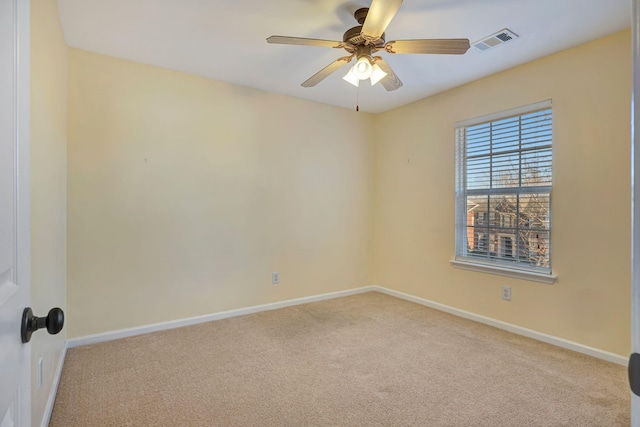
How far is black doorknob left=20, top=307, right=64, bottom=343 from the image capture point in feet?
2.23

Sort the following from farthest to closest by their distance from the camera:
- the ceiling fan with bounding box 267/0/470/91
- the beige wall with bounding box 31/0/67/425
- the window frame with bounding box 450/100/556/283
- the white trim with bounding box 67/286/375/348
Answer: the window frame with bounding box 450/100/556/283 → the white trim with bounding box 67/286/375/348 → the ceiling fan with bounding box 267/0/470/91 → the beige wall with bounding box 31/0/67/425

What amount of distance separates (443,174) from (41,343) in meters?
3.68

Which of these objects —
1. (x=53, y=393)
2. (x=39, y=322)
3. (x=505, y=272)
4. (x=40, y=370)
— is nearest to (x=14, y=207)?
(x=39, y=322)

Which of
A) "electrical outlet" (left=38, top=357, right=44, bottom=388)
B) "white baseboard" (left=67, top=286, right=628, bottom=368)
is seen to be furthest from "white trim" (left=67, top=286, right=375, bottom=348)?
"electrical outlet" (left=38, top=357, right=44, bottom=388)

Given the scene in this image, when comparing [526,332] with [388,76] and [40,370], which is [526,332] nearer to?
[388,76]

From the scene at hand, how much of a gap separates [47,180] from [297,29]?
1.92 m

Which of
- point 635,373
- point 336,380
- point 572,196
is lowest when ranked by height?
point 336,380

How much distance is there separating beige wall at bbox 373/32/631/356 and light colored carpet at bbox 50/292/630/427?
322mm

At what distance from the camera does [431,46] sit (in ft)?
7.06

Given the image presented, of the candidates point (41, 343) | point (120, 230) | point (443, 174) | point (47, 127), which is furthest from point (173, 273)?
point (443, 174)

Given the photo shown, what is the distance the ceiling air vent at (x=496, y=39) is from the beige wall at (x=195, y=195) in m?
1.99

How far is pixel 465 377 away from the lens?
2.34 meters

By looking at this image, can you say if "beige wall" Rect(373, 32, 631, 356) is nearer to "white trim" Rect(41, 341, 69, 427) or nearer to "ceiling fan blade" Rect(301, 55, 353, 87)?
"ceiling fan blade" Rect(301, 55, 353, 87)

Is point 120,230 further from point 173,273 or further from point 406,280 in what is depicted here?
point 406,280
